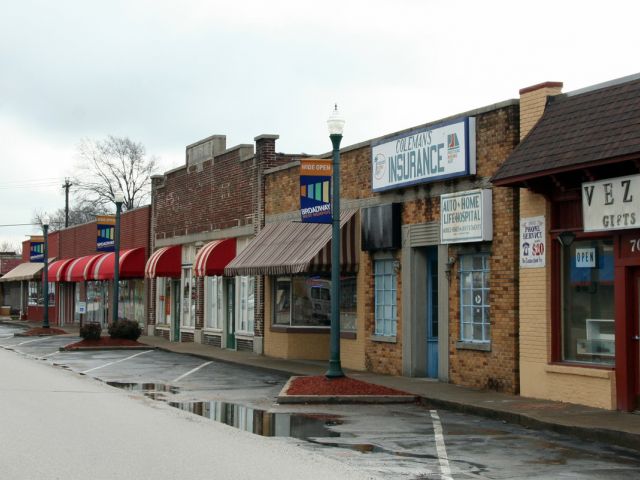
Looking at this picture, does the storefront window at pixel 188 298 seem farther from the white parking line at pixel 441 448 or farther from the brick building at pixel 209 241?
the white parking line at pixel 441 448

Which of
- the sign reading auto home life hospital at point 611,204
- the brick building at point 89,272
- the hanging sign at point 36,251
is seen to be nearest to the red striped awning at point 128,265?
the brick building at point 89,272

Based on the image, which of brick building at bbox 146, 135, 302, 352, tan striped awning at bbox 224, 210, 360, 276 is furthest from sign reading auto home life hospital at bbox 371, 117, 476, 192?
brick building at bbox 146, 135, 302, 352

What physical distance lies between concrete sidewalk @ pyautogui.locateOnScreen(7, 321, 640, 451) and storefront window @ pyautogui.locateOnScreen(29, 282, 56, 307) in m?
37.5

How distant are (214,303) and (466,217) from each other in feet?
51.4

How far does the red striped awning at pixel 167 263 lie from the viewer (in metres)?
35.7

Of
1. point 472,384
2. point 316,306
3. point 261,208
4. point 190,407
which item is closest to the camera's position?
point 190,407

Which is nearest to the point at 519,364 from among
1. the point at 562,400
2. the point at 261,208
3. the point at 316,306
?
the point at 562,400

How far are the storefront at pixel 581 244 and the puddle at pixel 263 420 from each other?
3848mm

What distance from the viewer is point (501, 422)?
47.4 ft

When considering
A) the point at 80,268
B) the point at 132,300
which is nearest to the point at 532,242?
the point at 132,300

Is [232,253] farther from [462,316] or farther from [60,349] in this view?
[462,316]

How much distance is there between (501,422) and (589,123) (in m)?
4.65

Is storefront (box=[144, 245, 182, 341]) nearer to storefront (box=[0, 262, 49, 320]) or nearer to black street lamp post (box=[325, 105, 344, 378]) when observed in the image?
black street lamp post (box=[325, 105, 344, 378])

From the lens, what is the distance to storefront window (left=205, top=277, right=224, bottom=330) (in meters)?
31.9
